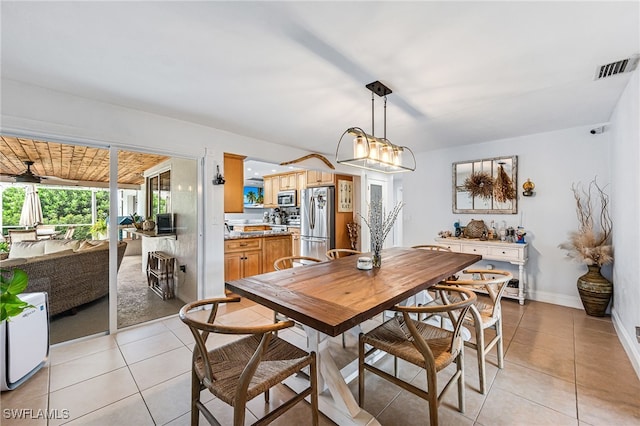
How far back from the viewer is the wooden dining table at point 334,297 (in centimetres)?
132

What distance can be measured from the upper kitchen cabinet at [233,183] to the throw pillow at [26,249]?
182 centimetres

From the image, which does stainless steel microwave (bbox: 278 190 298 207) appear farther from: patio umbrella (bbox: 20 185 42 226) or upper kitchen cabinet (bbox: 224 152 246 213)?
patio umbrella (bbox: 20 185 42 226)

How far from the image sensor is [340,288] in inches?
68.3

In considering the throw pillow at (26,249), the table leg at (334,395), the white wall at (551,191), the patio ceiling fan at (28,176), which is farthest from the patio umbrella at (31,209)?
the white wall at (551,191)

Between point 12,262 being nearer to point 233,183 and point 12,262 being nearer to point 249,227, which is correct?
point 233,183

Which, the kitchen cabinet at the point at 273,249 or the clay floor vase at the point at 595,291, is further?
the kitchen cabinet at the point at 273,249

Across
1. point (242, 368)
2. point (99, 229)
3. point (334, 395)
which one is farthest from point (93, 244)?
point (334, 395)


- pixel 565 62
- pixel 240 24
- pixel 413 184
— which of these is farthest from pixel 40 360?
pixel 413 184

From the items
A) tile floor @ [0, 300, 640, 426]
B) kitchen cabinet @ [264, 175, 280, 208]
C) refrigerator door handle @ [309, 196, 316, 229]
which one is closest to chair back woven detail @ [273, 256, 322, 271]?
tile floor @ [0, 300, 640, 426]

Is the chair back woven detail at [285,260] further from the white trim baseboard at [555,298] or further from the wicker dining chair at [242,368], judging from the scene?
the white trim baseboard at [555,298]

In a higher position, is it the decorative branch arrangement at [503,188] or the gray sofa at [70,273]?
the decorative branch arrangement at [503,188]

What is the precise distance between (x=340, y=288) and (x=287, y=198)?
500 cm

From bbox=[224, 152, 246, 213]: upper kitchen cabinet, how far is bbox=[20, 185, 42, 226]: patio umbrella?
1780 millimetres

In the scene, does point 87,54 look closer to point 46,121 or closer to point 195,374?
point 46,121
